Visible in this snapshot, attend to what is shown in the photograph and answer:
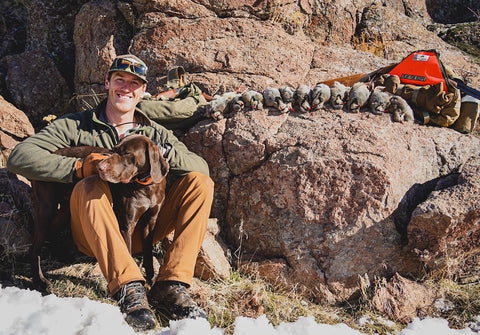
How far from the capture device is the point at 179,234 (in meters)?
3.72

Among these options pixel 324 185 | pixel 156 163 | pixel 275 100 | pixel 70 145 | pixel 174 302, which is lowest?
pixel 174 302

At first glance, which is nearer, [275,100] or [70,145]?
[70,145]

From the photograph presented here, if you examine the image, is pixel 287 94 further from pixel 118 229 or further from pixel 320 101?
pixel 118 229

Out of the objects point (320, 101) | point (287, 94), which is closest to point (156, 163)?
point (287, 94)

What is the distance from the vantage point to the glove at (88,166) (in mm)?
3689

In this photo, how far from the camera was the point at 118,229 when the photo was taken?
3.55m

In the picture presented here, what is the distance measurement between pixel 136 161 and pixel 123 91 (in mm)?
751

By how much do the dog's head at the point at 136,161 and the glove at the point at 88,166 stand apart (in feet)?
0.40

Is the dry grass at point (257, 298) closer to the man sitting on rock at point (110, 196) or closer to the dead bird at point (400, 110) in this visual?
the man sitting on rock at point (110, 196)

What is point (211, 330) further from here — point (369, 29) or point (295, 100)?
point (369, 29)

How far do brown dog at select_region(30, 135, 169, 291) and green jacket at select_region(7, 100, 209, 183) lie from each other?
14cm

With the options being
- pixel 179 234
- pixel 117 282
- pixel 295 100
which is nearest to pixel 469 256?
pixel 295 100

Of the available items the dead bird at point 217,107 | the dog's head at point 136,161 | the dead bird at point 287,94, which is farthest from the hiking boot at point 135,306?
the dead bird at point 287,94

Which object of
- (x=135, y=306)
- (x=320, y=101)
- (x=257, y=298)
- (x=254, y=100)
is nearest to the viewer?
(x=135, y=306)
